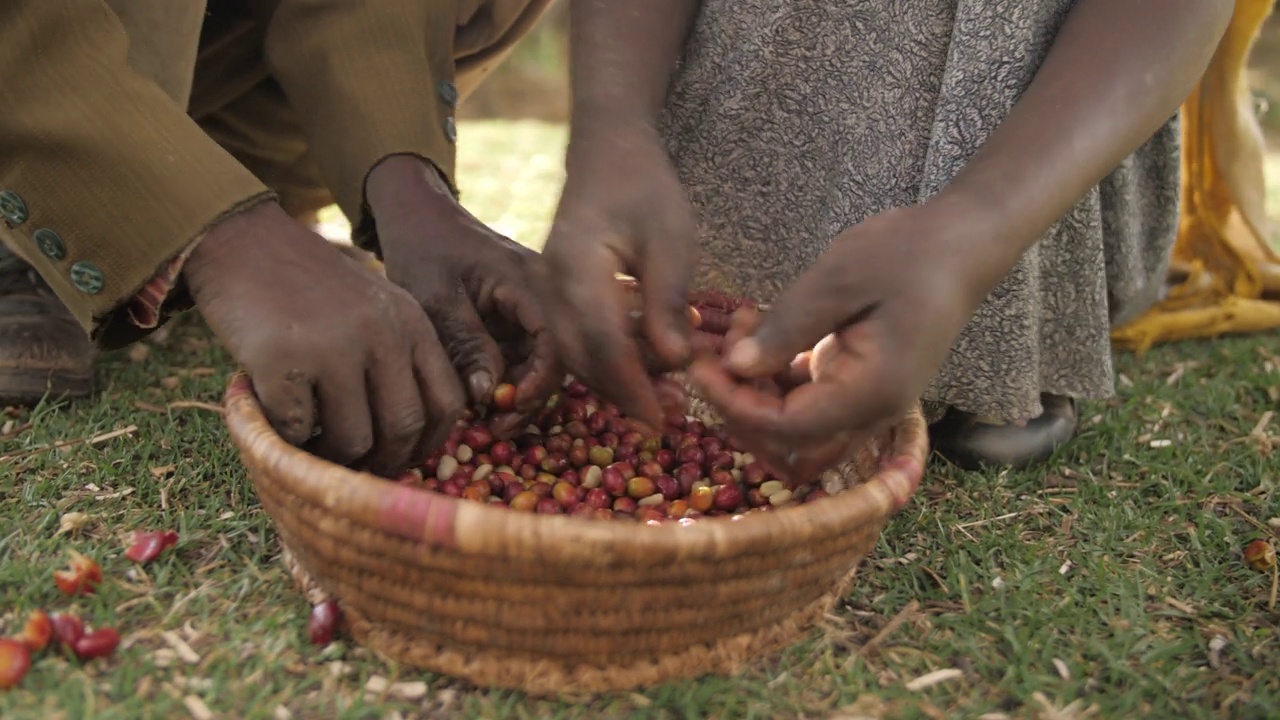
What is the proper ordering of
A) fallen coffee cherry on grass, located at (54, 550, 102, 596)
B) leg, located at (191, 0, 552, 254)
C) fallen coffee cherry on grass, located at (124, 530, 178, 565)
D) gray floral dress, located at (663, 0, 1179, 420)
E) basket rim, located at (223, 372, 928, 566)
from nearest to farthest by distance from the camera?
basket rim, located at (223, 372, 928, 566)
fallen coffee cherry on grass, located at (54, 550, 102, 596)
fallen coffee cherry on grass, located at (124, 530, 178, 565)
gray floral dress, located at (663, 0, 1179, 420)
leg, located at (191, 0, 552, 254)

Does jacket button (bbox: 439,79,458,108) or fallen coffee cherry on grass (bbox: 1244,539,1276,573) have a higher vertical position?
jacket button (bbox: 439,79,458,108)

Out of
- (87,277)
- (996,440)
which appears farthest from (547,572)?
(996,440)

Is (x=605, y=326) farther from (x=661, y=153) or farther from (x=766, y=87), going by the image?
(x=766, y=87)

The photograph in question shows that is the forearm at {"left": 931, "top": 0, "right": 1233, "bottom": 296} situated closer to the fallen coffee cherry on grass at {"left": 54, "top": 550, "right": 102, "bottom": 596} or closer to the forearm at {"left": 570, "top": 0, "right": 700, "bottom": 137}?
the forearm at {"left": 570, "top": 0, "right": 700, "bottom": 137}

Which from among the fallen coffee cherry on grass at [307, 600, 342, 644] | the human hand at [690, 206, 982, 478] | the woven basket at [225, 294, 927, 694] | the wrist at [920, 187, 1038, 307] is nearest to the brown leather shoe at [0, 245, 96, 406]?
the woven basket at [225, 294, 927, 694]

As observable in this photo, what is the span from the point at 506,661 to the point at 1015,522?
37.5 inches

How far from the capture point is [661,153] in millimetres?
1622

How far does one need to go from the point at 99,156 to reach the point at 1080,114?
4.35 ft

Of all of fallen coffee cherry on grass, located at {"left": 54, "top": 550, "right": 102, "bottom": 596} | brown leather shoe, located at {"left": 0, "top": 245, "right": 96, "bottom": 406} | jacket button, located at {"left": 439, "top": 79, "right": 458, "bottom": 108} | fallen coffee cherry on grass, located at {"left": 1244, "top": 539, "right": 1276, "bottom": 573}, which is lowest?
brown leather shoe, located at {"left": 0, "top": 245, "right": 96, "bottom": 406}

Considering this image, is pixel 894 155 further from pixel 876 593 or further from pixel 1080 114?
pixel 876 593

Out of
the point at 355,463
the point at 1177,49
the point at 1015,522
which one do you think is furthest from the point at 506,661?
the point at 1177,49

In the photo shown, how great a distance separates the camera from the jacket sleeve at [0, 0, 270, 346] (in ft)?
5.04

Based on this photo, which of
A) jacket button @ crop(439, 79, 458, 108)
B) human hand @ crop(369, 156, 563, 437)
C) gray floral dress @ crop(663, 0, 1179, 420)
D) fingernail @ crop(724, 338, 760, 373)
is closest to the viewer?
fingernail @ crop(724, 338, 760, 373)

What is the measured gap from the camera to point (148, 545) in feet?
5.22
